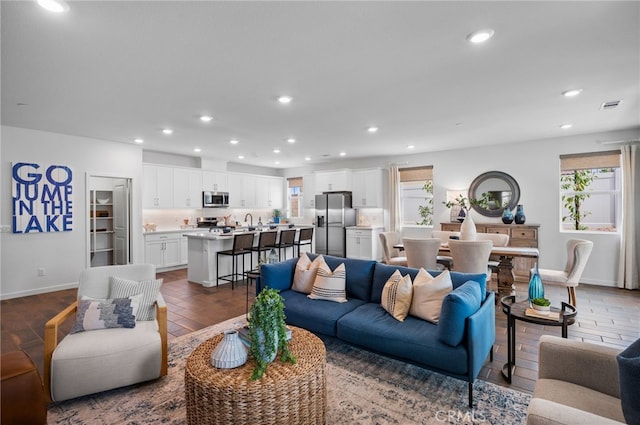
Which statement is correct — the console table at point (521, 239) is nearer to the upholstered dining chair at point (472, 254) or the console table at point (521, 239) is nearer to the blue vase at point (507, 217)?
the blue vase at point (507, 217)

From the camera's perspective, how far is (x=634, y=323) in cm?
367

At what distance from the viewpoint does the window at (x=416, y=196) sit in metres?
7.36

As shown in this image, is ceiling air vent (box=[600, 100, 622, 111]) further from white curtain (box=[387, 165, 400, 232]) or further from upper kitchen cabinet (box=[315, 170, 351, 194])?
upper kitchen cabinet (box=[315, 170, 351, 194])

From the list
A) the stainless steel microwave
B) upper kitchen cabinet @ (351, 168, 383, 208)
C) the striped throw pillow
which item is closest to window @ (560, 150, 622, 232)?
upper kitchen cabinet @ (351, 168, 383, 208)

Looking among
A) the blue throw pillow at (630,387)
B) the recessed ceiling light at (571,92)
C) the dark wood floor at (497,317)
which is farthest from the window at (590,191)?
the blue throw pillow at (630,387)

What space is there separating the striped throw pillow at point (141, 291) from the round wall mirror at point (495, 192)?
19.7ft

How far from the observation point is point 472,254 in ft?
13.0

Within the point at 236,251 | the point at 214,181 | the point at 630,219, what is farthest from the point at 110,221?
the point at 630,219

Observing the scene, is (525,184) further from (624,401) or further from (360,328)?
(624,401)

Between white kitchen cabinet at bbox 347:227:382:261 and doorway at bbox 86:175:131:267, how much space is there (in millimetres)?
4864

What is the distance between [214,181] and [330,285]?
5752mm

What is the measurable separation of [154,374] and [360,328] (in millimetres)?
1620

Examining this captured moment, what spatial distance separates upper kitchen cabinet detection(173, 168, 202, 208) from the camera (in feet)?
23.8

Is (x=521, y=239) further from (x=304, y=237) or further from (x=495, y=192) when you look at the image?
(x=304, y=237)
